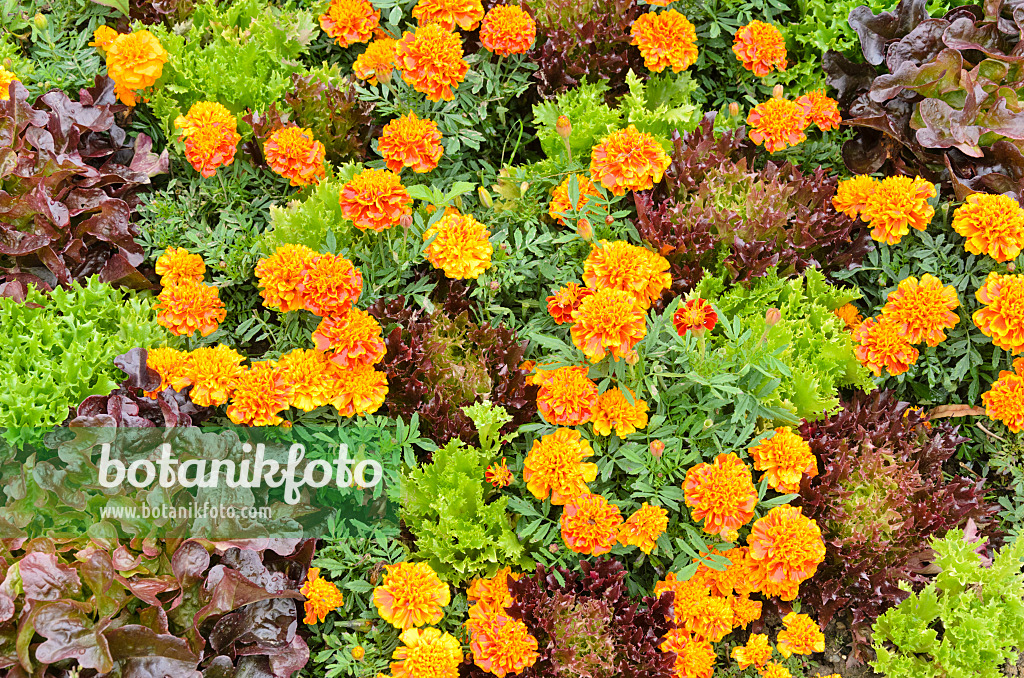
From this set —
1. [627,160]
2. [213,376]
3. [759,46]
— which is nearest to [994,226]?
[759,46]

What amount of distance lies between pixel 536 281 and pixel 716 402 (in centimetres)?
82

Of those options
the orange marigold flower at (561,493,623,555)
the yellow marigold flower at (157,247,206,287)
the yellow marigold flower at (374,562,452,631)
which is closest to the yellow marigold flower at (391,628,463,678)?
the yellow marigold flower at (374,562,452,631)

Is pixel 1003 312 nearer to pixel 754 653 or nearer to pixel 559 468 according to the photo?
pixel 754 653

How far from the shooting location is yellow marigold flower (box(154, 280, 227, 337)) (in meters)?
2.59

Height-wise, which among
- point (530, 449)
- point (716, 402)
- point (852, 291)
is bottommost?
point (530, 449)

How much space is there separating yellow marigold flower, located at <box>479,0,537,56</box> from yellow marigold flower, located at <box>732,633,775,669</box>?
2.27m

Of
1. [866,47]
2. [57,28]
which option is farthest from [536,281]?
[57,28]

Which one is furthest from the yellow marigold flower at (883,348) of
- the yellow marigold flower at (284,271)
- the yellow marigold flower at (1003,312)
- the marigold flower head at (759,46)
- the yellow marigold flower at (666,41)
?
the yellow marigold flower at (284,271)

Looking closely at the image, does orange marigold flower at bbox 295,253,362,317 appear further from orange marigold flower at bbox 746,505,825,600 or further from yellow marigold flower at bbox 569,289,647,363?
orange marigold flower at bbox 746,505,825,600

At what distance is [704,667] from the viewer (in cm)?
232

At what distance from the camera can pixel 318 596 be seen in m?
2.27

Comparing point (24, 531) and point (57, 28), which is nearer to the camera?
point (24, 531)

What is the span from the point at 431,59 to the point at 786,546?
6.65 feet

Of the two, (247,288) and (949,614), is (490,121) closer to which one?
(247,288)
